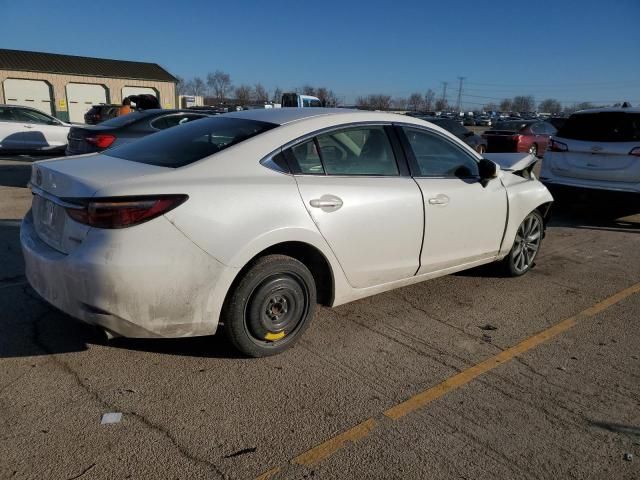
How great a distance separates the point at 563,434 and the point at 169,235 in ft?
7.70

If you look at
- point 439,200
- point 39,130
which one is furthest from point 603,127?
point 39,130

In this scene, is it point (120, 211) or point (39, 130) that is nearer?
point (120, 211)

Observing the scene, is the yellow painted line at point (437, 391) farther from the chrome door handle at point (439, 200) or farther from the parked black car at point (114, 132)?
the parked black car at point (114, 132)

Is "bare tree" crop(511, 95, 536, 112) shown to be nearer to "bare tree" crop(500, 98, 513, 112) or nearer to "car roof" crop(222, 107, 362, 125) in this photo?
"bare tree" crop(500, 98, 513, 112)

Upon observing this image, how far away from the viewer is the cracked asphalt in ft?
7.87

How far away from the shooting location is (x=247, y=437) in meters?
2.55

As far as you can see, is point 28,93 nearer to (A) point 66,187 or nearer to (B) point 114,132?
(B) point 114,132

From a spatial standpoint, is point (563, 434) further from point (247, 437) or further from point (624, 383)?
point (247, 437)

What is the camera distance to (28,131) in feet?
42.2

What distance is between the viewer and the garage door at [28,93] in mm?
35812

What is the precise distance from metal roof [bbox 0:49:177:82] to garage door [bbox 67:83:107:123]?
945mm

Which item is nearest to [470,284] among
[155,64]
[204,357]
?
[204,357]

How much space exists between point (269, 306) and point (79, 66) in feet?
143

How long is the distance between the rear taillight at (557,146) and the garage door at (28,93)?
36956 mm
